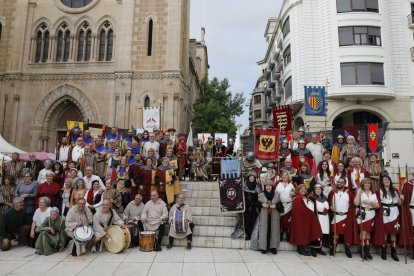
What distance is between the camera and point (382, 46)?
74.7 feet

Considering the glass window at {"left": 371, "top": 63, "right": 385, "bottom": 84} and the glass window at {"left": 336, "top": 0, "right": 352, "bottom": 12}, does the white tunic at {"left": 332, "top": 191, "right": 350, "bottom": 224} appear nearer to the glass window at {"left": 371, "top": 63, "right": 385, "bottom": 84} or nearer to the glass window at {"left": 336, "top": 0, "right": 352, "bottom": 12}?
the glass window at {"left": 371, "top": 63, "right": 385, "bottom": 84}

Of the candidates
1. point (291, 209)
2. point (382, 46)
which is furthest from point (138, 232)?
point (382, 46)

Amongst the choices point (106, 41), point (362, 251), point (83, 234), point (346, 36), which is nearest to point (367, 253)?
point (362, 251)

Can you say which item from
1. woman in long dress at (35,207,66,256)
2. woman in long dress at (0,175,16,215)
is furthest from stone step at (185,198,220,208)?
woman in long dress at (0,175,16,215)

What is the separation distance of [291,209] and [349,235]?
151 cm

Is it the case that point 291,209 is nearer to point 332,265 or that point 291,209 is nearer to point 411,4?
point 332,265

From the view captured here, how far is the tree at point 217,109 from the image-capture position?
2667 cm

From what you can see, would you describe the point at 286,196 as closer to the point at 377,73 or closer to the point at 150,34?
the point at 377,73

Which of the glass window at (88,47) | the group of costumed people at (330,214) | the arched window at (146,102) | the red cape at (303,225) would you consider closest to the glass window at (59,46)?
the glass window at (88,47)

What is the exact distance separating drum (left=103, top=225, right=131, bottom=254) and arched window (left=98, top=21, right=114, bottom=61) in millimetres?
19245

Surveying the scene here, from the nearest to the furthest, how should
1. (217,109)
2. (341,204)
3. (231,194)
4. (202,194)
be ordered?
(341,204), (231,194), (202,194), (217,109)

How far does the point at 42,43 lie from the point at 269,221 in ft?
79.7

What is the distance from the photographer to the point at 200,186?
11180mm

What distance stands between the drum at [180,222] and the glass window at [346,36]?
2050 centimetres
